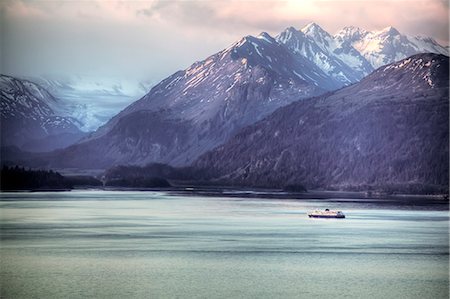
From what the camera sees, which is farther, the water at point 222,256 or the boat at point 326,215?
the boat at point 326,215

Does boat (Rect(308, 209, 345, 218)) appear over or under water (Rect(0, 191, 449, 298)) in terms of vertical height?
over

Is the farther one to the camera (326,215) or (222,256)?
(326,215)

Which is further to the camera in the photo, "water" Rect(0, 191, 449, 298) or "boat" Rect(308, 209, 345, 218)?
"boat" Rect(308, 209, 345, 218)

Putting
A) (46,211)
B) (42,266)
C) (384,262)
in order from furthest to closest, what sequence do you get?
1. (46,211)
2. (384,262)
3. (42,266)

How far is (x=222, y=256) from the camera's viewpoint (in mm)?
105938

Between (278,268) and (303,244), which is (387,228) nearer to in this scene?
(303,244)

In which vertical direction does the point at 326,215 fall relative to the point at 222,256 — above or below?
above

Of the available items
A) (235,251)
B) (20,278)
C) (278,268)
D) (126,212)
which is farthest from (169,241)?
(126,212)

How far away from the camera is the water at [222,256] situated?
8419 cm

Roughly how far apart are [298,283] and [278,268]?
9.34 m

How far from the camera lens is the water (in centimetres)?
8419

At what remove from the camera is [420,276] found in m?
92.8

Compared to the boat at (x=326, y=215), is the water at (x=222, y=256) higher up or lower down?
lower down

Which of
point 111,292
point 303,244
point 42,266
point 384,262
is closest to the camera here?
point 111,292
